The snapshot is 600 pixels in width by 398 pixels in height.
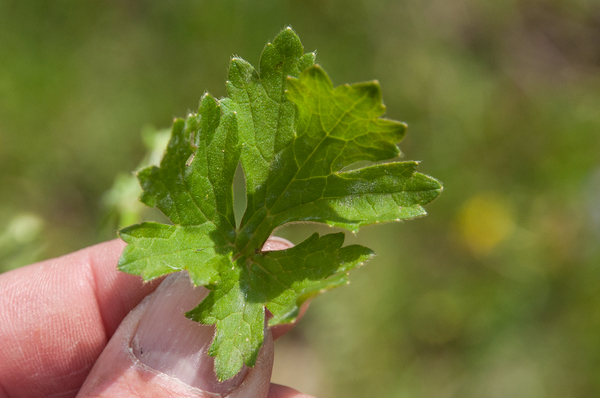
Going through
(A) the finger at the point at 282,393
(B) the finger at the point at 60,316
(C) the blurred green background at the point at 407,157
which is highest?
(C) the blurred green background at the point at 407,157

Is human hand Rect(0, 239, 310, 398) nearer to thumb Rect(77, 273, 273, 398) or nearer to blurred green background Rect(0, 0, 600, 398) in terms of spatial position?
thumb Rect(77, 273, 273, 398)

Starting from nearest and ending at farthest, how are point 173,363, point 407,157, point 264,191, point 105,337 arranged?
point 264,191 → point 173,363 → point 105,337 → point 407,157

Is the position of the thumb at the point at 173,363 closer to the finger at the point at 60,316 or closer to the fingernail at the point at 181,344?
the fingernail at the point at 181,344

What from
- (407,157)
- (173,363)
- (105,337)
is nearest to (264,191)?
(173,363)

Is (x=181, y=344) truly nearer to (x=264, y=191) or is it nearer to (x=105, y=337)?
(x=264, y=191)

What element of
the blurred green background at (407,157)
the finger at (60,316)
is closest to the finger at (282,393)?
the finger at (60,316)

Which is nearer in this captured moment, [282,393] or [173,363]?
[173,363]

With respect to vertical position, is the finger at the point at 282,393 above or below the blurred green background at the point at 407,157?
below
